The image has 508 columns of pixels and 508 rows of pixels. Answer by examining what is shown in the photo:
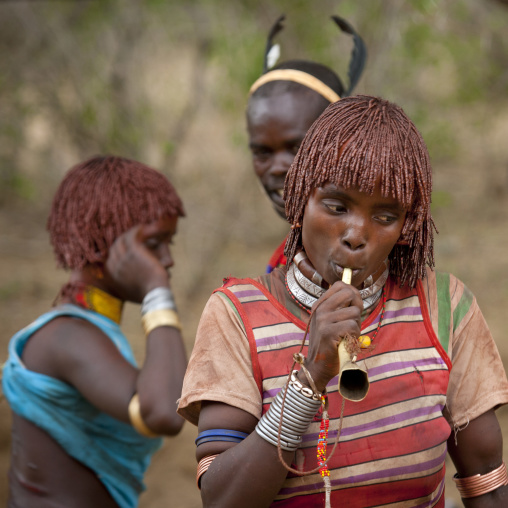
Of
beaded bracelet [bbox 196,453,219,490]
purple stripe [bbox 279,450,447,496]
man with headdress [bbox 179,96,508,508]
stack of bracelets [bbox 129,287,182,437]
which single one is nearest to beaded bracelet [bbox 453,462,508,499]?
man with headdress [bbox 179,96,508,508]

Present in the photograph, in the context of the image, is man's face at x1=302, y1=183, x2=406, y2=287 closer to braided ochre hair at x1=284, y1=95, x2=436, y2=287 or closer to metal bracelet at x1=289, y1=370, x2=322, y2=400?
braided ochre hair at x1=284, y1=95, x2=436, y2=287

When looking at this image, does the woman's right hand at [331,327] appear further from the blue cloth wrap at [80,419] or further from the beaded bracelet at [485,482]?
the blue cloth wrap at [80,419]

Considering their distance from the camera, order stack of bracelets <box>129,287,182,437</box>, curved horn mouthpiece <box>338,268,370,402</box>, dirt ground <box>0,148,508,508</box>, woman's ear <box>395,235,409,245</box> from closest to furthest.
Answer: curved horn mouthpiece <box>338,268,370,402</box>
woman's ear <box>395,235,409,245</box>
stack of bracelets <box>129,287,182,437</box>
dirt ground <box>0,148,508,508</box>

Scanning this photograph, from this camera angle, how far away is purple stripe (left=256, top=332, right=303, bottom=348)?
1.57 metres

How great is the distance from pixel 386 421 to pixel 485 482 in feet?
1.02

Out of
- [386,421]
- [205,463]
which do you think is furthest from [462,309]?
[205,463]

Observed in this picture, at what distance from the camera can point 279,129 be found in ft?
7.99

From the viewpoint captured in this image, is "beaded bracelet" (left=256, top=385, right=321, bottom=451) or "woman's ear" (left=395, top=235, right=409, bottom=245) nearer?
"beaded bracelet" (left=256, top=385, right=321, bottom=451)

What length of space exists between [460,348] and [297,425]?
0.49 m

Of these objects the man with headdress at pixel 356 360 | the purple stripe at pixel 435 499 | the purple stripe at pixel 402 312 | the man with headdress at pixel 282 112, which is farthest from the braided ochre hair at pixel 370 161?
the man with headdress at pixel 282 112

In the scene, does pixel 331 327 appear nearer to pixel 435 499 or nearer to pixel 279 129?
pixel 435 499

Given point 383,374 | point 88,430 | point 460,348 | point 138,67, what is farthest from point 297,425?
point 138,67

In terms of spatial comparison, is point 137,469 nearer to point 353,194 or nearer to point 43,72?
point 353,194

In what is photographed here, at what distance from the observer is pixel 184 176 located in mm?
7555
